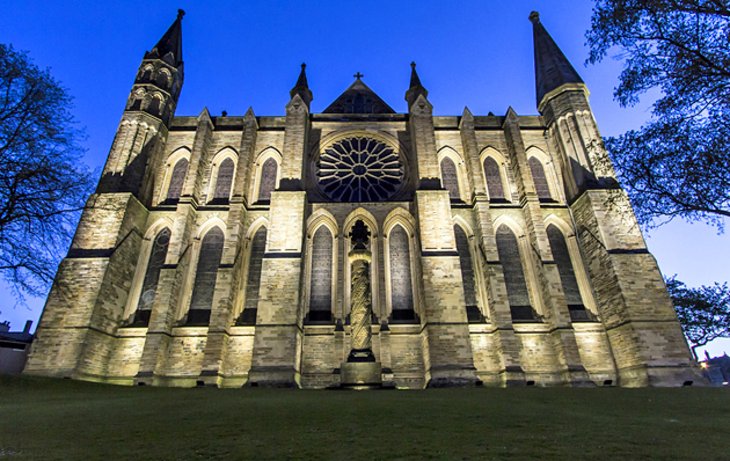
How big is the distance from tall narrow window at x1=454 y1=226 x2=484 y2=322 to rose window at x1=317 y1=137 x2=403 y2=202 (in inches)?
162

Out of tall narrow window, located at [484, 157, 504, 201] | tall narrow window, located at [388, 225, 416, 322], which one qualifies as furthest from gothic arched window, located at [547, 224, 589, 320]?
tall narrow window, located at [388, 225, 416, 322]

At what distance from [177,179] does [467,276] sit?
14.7m

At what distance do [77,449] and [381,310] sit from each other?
12.1m

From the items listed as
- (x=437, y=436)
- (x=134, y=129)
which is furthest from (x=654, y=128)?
(x=134, y=129)

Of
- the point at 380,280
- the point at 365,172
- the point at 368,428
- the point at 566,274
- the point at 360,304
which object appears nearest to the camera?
the point at 368,428

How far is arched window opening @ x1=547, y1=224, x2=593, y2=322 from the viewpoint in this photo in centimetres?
1617

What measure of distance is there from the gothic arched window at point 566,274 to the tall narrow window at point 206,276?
14767 mm

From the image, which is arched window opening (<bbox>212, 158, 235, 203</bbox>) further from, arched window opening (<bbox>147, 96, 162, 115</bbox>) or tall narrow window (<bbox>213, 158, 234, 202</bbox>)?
arched window opening (<bbox>147, 96, 162, 115</bbox>)

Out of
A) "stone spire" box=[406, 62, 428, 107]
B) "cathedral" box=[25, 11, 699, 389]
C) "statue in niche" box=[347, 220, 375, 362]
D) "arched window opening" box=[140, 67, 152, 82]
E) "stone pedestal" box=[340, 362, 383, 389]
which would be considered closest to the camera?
"stone pedestal" box=[340, 362, 383, 389]

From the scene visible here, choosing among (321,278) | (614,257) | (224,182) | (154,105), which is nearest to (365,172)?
(321,278)

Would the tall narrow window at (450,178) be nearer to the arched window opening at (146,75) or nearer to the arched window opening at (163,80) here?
the arched window opening at (163,80)

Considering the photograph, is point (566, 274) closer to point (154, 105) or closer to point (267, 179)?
point (267, 179)

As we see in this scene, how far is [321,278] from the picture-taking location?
55.9ft

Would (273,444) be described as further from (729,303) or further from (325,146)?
(729,303)
